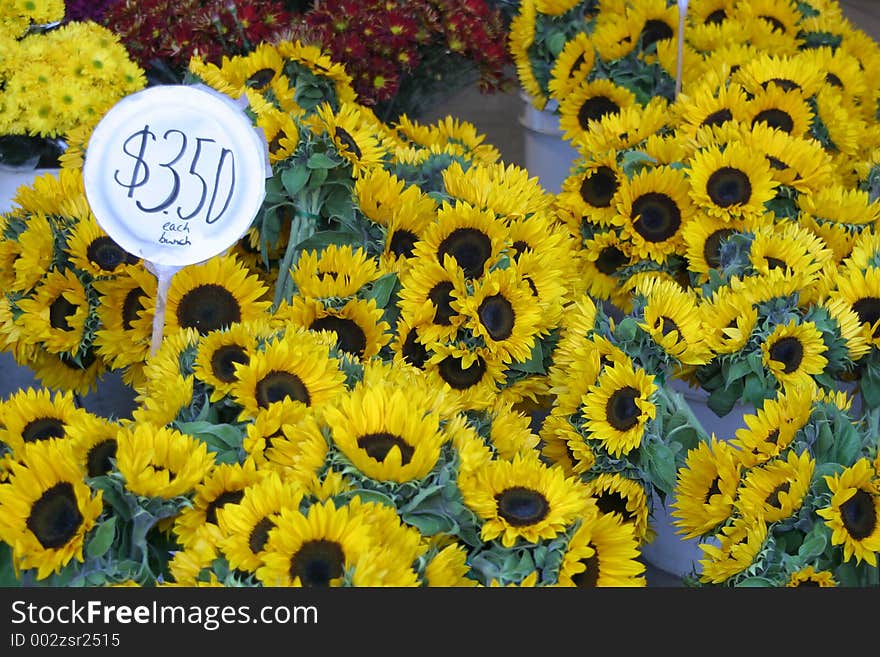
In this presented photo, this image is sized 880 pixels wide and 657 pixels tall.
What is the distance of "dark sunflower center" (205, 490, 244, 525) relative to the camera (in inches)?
37.4

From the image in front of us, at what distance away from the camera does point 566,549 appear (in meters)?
0.94

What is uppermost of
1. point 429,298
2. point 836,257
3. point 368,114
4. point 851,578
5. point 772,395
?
point 368,114

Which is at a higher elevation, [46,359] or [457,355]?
[46,359]

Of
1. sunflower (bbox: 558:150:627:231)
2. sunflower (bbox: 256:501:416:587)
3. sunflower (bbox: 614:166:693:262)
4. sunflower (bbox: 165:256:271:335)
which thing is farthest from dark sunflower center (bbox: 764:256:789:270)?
sunflower (bbox: 256:501:416:587)

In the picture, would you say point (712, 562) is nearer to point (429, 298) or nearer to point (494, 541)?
point (494, 541)

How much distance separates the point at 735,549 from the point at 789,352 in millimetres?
367

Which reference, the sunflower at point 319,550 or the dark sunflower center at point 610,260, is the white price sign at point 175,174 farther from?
the dark sunflower center at point 610,260

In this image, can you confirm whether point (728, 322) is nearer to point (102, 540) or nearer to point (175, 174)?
point (175, 174)

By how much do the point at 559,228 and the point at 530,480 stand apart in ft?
1.94

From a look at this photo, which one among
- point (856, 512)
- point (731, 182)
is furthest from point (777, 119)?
point (856, 512)

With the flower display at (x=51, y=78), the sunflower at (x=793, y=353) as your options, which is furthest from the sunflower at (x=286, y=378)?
the flower display at (x=51, y=78)

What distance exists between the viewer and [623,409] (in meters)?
1.25

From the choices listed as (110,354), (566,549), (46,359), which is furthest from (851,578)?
(46,359)

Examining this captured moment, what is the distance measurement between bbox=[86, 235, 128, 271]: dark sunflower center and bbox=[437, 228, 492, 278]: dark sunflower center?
407 millimetres
